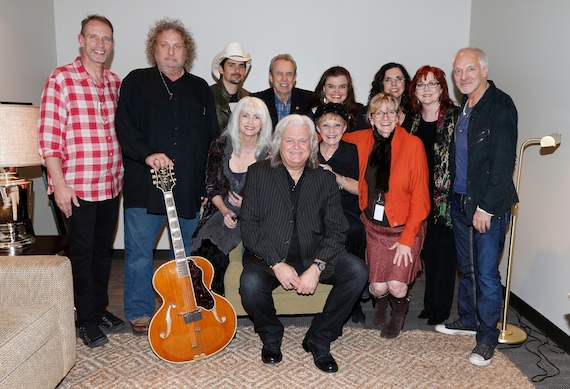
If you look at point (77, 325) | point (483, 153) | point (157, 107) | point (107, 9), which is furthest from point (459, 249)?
point (107, 9)

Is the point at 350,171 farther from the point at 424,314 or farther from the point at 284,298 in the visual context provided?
the point at 424,314

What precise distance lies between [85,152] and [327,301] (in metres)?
1.53

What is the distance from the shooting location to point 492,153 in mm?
2625

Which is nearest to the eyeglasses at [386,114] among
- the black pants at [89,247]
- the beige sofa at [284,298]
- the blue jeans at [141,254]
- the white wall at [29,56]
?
the beige sofa at [284,298]

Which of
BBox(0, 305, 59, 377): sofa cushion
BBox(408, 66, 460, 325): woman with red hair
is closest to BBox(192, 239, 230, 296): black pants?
BBox(0, 305, 59, 377): sofa cushion

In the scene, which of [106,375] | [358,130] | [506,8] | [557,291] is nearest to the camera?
[106,375]

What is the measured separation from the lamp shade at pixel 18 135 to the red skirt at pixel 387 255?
1.93 m

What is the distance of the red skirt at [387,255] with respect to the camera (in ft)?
9.61

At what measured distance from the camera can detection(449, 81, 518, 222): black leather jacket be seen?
260cm

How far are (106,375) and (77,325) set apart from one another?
490 millimetres

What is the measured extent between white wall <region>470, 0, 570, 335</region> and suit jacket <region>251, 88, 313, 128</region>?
4.79ft

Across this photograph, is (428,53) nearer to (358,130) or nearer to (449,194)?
(358,130)

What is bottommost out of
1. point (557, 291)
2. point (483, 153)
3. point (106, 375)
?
point (106, 375)

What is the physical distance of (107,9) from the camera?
439 cm
